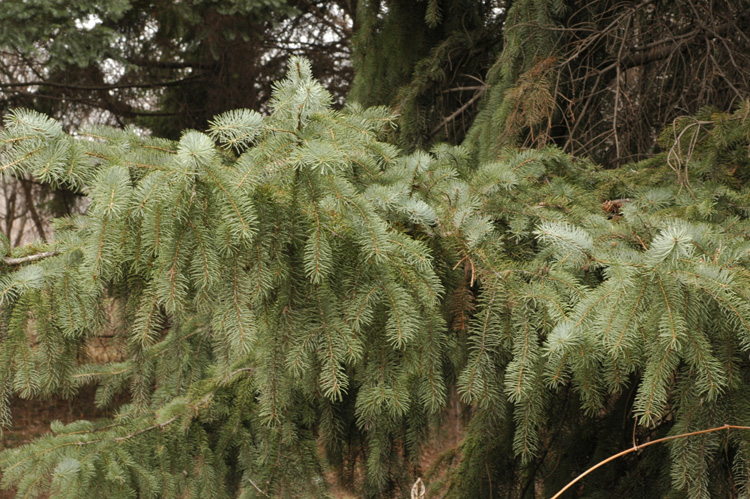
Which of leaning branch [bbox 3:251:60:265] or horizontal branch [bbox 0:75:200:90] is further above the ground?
horizontal branch [bbox 0:75:200:90]

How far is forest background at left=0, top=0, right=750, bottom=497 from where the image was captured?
1.28 metres

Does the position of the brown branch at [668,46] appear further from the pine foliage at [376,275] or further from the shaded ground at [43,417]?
the shaded ground at [43,417]

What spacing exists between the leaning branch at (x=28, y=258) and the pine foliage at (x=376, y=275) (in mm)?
13

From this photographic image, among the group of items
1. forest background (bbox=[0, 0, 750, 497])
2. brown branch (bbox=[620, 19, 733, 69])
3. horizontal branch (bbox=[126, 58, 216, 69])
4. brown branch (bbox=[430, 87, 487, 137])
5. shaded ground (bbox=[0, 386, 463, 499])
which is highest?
horizontal branch (bbox=[126, 58, 216, 69])

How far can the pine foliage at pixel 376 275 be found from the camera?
126 cm

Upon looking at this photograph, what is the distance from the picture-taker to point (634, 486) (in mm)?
2205

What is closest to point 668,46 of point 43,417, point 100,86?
point 100,86

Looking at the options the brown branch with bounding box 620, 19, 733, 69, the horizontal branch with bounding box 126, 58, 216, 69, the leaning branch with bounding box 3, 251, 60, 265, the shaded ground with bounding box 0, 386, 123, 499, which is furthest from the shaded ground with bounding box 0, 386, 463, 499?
the leaning branch with bounding box 3, 251, 60, 265

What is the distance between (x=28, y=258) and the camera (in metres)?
1.52

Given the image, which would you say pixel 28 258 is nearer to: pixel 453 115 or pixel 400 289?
pixel 400 289

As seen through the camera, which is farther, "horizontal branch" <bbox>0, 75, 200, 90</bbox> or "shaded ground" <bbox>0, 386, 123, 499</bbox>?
"shaded ground" <bbox>0, 386, 123, 499</bbox>

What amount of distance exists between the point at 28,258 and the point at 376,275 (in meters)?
0.86

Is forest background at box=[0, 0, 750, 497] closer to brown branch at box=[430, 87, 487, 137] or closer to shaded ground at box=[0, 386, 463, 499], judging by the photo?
brown branch at box=[430, 87, 487, 137]

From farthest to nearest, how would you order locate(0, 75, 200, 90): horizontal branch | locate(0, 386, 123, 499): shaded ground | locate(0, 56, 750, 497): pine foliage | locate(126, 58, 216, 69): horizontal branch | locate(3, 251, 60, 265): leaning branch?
locate(0, 386, 123, 499): shaded ground < locate(126, 58, 216, 69): horizontal branch < locate(0, 75, 200, 90): horizontal branch < locate(3, 251, 60, 265): leaning branch < locate(0, 56, 750, 497): pine foliage
